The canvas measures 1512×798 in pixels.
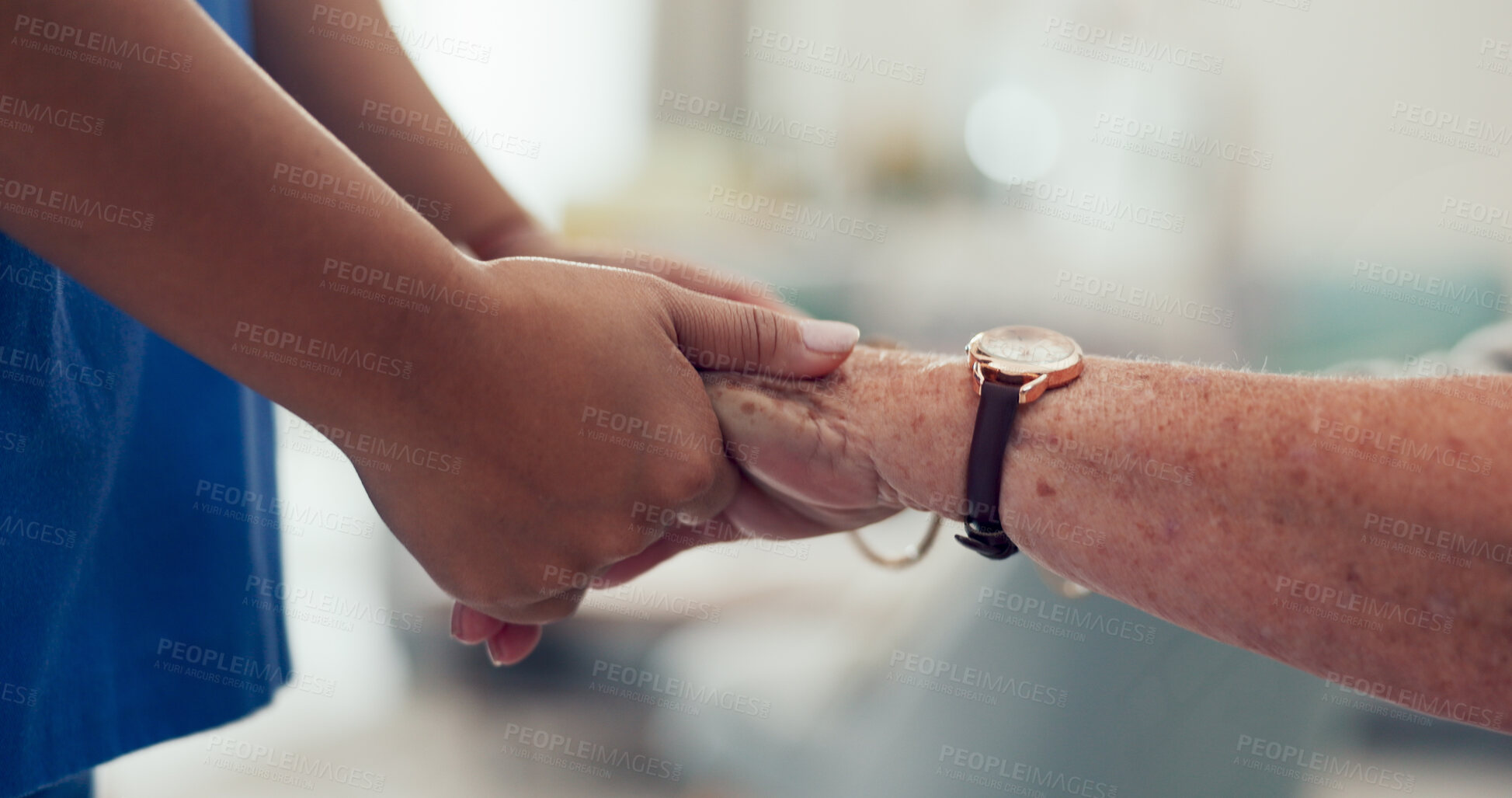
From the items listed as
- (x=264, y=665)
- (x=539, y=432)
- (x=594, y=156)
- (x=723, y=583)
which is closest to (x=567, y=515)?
(x=539, y=432)

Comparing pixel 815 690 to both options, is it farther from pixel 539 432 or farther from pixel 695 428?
pixel 539 432

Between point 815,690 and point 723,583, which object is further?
point 723,583

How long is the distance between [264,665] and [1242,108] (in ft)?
10.8

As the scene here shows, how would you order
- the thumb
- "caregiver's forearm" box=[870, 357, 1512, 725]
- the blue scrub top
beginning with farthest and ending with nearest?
the thumb
the blue scrub top
"caregiver's forearm" box=[870, 357, 1512, 725]

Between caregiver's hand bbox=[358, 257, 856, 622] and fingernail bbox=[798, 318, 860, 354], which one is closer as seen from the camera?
caregiver's hand bbox=[358, 257, 856, 622]

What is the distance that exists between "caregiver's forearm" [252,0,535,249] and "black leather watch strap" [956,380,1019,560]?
783 mm

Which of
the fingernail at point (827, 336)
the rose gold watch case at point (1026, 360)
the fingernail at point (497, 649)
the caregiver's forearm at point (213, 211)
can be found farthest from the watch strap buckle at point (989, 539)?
the fingernail at point (497, 649)

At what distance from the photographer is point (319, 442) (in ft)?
8.54

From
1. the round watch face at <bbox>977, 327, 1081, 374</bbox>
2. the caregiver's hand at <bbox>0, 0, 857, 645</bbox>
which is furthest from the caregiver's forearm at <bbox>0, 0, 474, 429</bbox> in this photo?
the round watch face at <bbox>977, 327, 1081, 374</bbox>

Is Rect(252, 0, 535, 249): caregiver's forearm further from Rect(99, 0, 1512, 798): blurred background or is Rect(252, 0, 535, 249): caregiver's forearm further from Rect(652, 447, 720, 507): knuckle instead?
Rect(652, 447, 720, 507): knuckle

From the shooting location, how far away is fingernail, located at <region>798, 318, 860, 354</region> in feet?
3.50

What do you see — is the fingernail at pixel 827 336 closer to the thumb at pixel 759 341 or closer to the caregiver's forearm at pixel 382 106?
the thumb at pixel 759 341

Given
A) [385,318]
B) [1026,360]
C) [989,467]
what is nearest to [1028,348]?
[1026,360]

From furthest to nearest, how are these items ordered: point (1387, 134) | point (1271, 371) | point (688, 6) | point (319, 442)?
1. point (688, 6)
2. point (1387, 134)
3. point (319, 442)
4. point (1271, 371)
